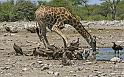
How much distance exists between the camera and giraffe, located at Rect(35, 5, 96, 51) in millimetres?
16000

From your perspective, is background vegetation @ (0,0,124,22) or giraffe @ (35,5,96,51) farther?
background vegetation @ (0,0,124,22)

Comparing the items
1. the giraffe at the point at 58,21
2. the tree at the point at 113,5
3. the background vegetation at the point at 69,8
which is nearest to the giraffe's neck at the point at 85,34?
the giraffe at the point at 58,21

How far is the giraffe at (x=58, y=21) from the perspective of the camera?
52.5 feet

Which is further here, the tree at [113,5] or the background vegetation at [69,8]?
the tree at [113,5]

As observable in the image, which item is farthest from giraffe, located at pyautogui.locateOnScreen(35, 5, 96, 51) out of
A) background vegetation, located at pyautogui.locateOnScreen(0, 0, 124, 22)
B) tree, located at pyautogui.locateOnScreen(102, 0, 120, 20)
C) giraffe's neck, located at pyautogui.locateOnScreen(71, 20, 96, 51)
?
tree, located at pyautogui.locateOnScreen(102, 0, 120, 20)

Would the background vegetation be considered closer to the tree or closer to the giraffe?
the tree

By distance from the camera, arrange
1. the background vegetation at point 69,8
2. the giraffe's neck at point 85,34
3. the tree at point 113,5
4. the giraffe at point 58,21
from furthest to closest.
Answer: the tree at point 113,5 < the background vegetation at point 69,8 < the giraffe at point 58,21 < the giraffe's neck at point 85,34

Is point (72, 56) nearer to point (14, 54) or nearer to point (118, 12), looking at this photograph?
point (14, 54)

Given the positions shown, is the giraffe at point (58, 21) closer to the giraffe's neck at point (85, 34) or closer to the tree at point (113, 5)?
the giraffe's neck at point (85, 34)

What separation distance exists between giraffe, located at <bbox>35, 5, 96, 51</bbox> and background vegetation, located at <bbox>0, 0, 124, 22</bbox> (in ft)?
57.5

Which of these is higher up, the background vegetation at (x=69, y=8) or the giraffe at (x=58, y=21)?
the giraffe at (x=58, y=21)

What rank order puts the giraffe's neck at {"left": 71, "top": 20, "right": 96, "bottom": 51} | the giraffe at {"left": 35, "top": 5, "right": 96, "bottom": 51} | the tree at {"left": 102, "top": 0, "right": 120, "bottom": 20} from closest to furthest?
the giraffe's neck at {"left": 71, "top": 20, "right": 96, "bottom": 51}, the giraffe at {"left": 35, "top": 5, "right": 96, "bottom": 51}, the tree at {"left": 102, "top": 0, "right": 120, "bottom": 20}

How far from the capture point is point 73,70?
11602 mm

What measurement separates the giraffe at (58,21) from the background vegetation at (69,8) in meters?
17.5
